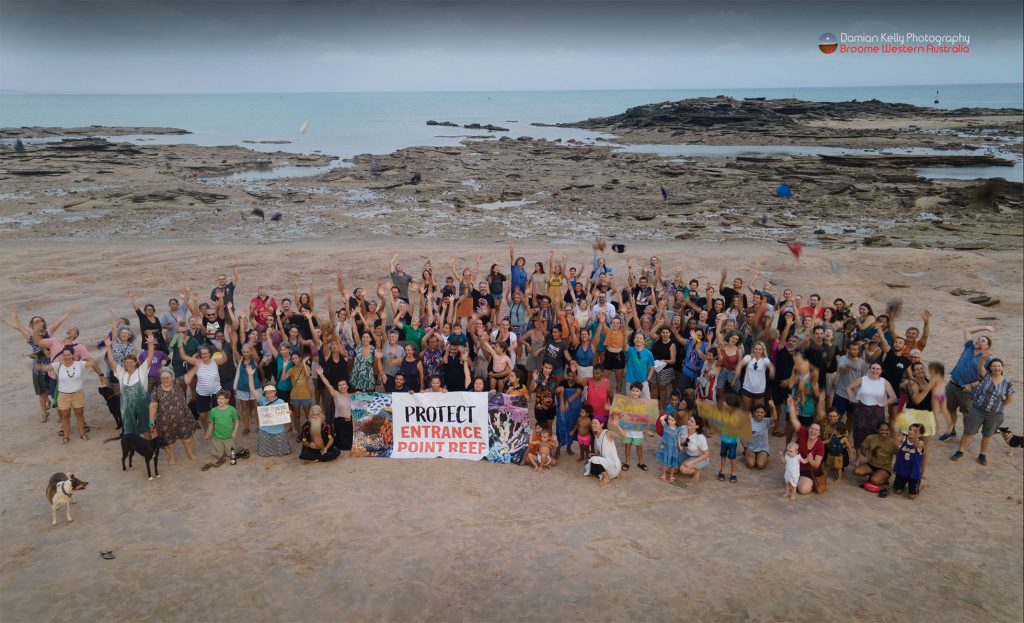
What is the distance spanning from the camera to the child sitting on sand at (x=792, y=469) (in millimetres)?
8172

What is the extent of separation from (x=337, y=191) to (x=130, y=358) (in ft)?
86.7

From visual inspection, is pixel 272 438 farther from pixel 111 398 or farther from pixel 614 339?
pixel 614 339

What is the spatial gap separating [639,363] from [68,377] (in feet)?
27.0

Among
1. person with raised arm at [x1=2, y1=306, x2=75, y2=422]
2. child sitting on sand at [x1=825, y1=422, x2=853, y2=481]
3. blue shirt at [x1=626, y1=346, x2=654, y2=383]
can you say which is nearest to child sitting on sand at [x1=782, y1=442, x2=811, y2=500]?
child sitting on sand at [x1=825, y1=422, x2=853, y2=481]

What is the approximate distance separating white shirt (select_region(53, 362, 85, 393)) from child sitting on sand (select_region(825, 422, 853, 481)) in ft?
34.2

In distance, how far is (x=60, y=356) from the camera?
928 cm

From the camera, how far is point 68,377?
30.5 feet

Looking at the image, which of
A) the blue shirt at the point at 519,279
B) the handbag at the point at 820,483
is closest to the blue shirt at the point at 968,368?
the handbag at the point at 820,483

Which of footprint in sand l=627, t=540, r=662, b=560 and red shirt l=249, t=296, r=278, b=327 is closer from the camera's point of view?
footprint in sand l=627, t=540, r=662, b=560

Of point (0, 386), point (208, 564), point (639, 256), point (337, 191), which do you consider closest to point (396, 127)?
point (337, 191)

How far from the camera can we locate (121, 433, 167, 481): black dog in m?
8.49

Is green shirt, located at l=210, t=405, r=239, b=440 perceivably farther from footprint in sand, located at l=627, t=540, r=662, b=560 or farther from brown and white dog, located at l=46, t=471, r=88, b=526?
footprint in sand, located at l=627, t=540, r=662, b=560

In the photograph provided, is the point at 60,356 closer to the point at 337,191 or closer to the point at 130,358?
the point at 130,358

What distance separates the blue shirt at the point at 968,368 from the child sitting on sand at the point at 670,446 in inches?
170
